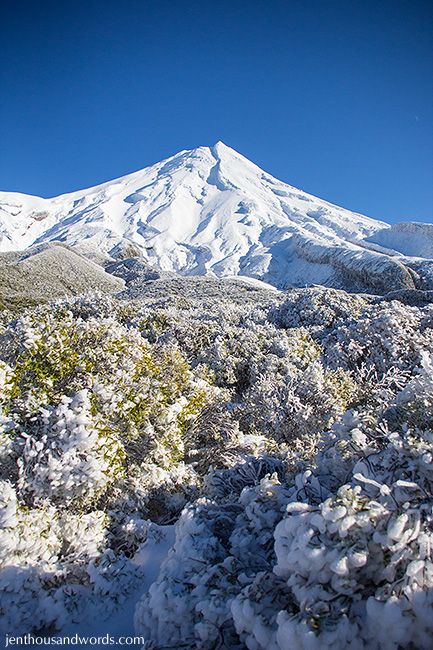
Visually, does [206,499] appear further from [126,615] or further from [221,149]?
[221,149]

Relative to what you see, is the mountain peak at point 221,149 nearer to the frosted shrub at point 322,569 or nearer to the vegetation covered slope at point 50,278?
the vegetation covered slope at point 50,278

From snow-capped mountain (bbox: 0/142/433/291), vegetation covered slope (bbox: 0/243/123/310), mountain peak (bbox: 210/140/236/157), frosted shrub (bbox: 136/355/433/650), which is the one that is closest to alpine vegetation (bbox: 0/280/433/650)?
frosted shrub (bbox: 136/355/433/650)

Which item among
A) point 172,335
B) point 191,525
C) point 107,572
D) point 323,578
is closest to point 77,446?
point 107,572

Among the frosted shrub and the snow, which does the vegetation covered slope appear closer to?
the snow

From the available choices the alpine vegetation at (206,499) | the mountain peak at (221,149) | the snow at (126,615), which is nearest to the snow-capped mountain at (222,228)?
the mountain peak at (221,149)

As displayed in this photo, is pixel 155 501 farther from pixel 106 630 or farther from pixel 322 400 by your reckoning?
pixel 322 400

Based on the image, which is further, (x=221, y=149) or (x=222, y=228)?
(x=221, y=149)

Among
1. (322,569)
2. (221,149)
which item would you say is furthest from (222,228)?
(322,569)
